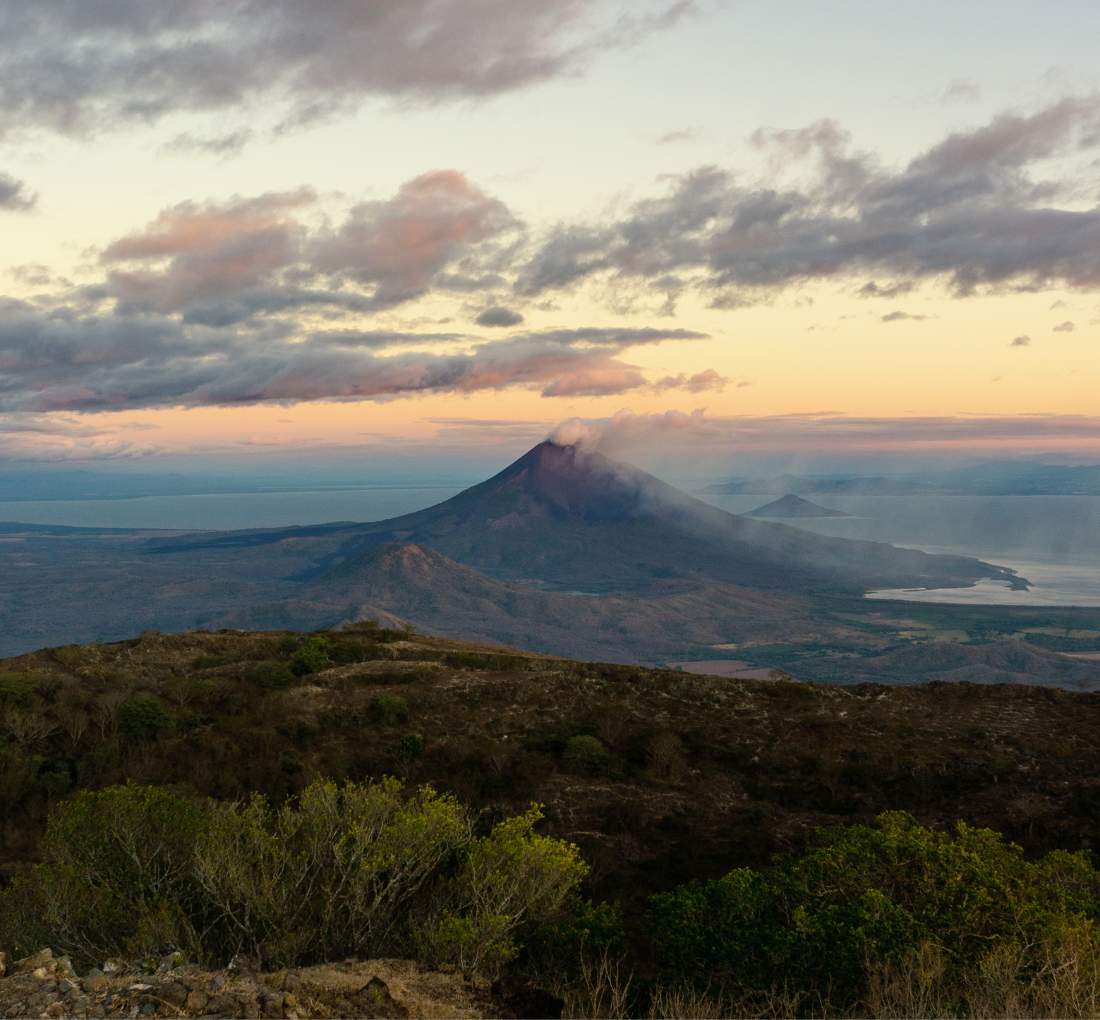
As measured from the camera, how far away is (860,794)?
32.4 meters

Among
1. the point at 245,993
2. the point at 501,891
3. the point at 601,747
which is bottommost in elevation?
the point at 601,747

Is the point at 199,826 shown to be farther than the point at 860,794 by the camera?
No

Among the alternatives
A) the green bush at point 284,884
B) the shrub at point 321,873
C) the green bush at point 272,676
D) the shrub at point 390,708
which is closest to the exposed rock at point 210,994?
the green bush at point 284,884

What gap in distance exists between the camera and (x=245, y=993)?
11289mm

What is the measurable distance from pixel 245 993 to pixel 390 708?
30.7 meters

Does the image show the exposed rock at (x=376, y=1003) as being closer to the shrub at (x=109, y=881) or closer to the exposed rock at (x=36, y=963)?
the exposed rock at (x=36, y=963)

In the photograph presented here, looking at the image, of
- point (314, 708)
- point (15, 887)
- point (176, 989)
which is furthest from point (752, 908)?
point (314, 708)

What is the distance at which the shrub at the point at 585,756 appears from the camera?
3559cm

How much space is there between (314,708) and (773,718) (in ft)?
85.0

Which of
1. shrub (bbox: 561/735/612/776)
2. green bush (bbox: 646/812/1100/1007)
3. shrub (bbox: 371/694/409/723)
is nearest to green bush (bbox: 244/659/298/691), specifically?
shrub (bbox: 371/694/409/723)

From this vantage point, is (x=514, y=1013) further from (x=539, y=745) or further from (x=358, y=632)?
(x=358, y=632)

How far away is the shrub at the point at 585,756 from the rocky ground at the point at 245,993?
21.9m

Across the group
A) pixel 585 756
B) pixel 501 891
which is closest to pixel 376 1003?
pixel 501 891

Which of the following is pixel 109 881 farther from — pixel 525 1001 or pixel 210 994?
pixel 525 1001
